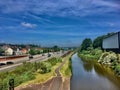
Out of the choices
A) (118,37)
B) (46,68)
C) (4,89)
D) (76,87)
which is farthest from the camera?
(118,37)

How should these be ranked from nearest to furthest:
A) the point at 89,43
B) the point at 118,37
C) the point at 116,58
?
the point at 116,58
the point at 118,37
the point at 89,43

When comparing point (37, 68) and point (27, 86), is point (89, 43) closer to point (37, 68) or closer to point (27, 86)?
point (37, 68)

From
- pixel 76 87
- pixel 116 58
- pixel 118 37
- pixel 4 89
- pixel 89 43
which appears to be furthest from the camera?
pixel 89 43

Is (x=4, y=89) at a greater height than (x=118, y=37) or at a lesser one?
lesser

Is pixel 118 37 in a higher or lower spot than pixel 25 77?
higher

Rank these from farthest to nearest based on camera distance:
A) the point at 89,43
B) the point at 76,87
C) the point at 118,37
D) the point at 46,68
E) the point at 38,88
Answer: the point at 89,43 < the point at 118,37 < the point at 46,68 < the point at 76,87 < the point at 38,88

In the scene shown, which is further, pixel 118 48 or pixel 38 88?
pixel 118 48

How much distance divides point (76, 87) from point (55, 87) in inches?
163

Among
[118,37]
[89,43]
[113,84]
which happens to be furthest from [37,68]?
[89,43]

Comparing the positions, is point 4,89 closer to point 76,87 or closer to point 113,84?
point 76,87

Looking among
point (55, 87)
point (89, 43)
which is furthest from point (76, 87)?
point (89, 43)

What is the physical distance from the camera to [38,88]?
25.9 m

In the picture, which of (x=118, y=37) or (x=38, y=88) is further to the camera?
(x=118, y=37)

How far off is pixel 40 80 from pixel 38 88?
510 cm
